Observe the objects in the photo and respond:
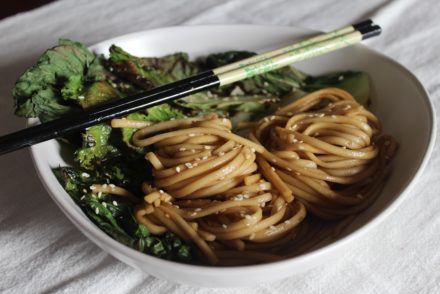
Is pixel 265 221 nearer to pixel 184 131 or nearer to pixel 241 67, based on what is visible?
pixel 184 131

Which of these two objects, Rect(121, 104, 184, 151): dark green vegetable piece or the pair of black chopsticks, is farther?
Rect(121, 104, 184, 151): dark green vegetable piece

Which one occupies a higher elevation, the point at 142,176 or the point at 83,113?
the point at 83,113

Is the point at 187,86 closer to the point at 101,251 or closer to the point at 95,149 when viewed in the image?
the point at 95,149

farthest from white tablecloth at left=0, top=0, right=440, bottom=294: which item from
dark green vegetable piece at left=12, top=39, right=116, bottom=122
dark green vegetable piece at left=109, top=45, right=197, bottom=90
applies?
dark green vegetable piece at left=109, top=45, right=197, bottom=90

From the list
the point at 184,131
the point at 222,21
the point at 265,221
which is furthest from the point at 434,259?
the point at 222,21

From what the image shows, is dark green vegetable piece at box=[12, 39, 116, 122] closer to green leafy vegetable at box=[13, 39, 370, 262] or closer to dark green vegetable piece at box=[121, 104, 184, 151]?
green leafy vegetable at box=[13, 39, 370, 262]
